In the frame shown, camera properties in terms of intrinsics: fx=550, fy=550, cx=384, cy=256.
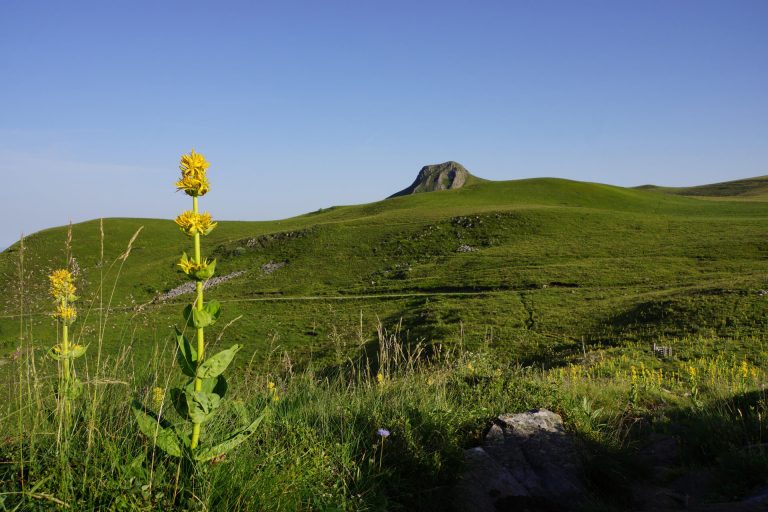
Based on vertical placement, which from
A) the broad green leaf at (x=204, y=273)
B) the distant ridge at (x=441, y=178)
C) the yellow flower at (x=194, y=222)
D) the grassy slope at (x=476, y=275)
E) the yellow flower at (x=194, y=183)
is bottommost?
the grassy slope at (x=476, y=275)

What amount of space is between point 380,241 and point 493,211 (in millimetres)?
14520

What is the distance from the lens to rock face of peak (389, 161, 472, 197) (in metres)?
172

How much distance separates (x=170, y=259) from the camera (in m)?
58.9

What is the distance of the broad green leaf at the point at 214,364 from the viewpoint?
347cm

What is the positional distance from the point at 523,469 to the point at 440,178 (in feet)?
570

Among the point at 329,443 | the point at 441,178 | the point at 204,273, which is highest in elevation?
the point at 441,178

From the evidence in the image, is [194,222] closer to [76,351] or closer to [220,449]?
[220,449]

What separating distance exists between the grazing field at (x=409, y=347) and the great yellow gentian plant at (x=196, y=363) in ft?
0.67

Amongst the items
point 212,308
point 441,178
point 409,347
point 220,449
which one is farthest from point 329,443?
point 441,178

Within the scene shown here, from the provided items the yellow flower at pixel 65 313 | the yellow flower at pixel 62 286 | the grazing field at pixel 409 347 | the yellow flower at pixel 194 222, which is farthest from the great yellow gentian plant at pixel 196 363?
the yellow flower at pixel 62 286

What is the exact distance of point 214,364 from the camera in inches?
139

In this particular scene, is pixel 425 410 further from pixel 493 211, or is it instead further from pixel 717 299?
pixel 493 211

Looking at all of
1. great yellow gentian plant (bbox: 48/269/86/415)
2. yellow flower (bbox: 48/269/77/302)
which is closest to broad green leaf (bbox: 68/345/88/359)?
great yellow gentian plant (bbox: 48/269/86/415)

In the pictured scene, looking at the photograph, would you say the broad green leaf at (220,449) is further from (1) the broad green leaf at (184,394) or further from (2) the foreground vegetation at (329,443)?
(1) the broad green leaf at (184,394)
